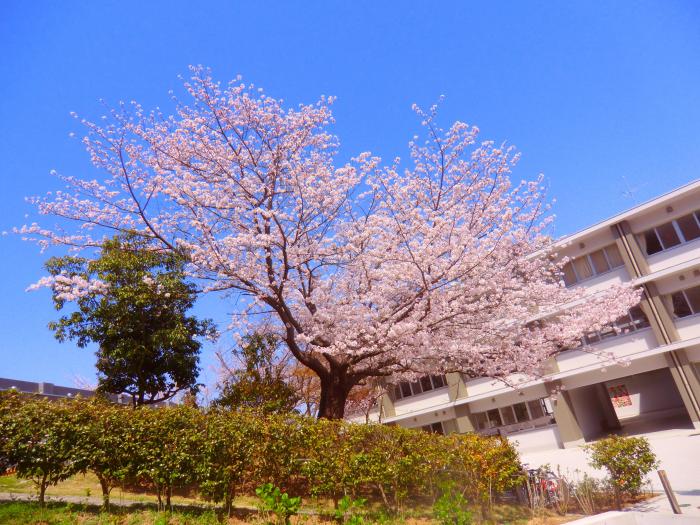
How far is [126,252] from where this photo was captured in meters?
12.5

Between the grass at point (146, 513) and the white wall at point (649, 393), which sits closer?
the grass at point (146, 513)

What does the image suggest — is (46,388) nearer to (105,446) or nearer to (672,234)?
(105,446)

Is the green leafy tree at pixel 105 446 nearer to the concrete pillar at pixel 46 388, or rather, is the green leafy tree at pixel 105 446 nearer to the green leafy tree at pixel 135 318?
the green leafy tree at pixel 135 318

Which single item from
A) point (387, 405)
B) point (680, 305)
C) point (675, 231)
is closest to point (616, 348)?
point (680, 305)

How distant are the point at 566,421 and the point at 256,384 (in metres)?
14.8

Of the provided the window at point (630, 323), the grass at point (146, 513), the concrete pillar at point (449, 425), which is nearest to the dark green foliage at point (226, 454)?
the grass at point (146, 513)

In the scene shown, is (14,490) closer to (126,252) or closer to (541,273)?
(126,252)

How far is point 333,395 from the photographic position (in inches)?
436

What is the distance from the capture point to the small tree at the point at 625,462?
8.50 m

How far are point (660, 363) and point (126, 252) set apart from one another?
2095 cm

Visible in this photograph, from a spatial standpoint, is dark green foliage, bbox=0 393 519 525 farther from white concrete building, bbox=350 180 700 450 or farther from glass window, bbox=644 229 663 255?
glass window, bbox=644 229 663 255

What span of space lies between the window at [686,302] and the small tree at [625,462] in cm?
1134

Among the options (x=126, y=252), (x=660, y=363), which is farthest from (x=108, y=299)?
(x=660, y=363)

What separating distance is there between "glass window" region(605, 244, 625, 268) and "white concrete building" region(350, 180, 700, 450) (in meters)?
0.04
